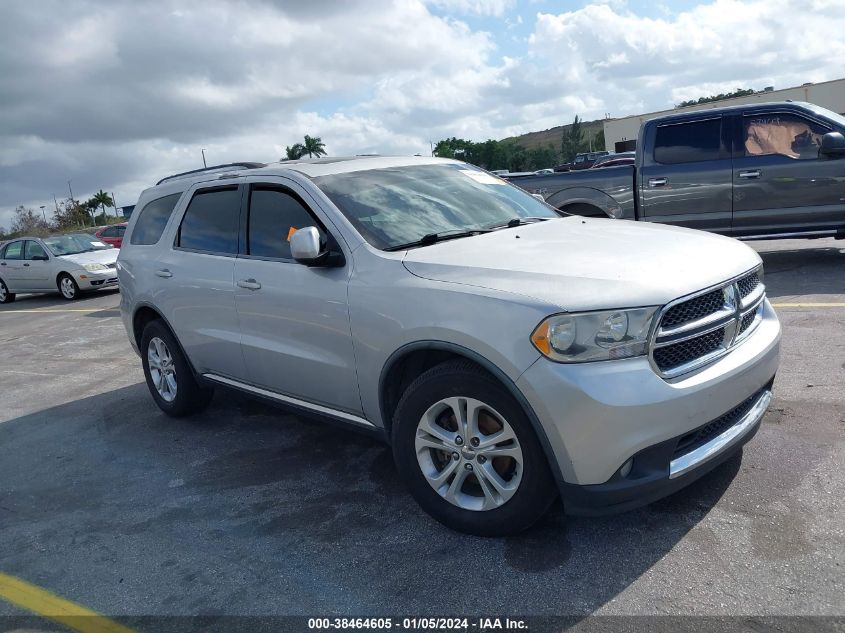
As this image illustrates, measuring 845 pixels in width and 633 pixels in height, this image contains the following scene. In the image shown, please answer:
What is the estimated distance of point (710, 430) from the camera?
300cm

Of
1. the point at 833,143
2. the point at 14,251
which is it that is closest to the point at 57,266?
the point at 14,251

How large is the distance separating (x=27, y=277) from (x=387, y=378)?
15961 mm

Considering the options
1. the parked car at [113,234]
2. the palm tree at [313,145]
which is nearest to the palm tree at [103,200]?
the palm tree at [313,145]

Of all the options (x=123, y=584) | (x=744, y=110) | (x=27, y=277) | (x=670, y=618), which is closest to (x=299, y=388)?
(x=123, y=584)

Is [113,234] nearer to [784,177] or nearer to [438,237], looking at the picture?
[784,177]

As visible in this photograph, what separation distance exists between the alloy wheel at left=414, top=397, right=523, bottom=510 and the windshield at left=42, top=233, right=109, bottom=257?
1526cm

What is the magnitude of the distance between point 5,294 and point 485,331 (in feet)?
59.4

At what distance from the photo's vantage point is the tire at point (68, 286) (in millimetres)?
15430

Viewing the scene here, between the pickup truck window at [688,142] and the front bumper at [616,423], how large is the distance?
6714 mm

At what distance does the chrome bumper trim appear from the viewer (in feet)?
9.31

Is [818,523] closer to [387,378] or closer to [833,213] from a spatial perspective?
[387,378]

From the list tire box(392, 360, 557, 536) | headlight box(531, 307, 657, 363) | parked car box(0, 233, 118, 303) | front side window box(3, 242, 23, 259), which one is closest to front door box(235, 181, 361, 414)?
tire box(392, 360, 557, 536)

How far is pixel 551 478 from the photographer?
2.93m

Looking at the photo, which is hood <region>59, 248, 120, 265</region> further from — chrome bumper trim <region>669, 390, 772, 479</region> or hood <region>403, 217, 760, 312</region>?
chrome bumper trim <region>669, 390, 772, 479</region>
